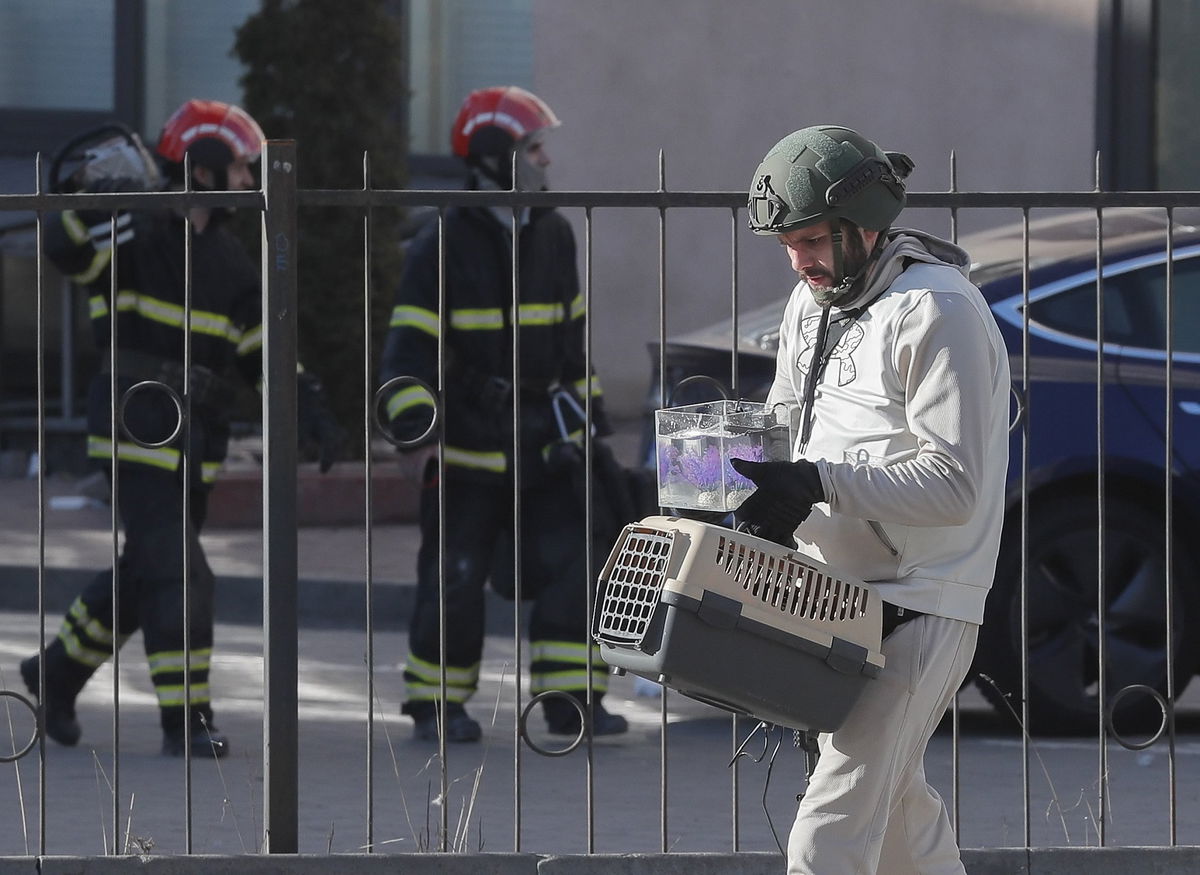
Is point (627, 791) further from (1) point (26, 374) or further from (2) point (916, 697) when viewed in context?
(1) point (26, 374)

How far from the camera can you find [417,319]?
21.8ft

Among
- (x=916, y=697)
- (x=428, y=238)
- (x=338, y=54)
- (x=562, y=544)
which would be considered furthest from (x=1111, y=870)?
(x=338, y=54)

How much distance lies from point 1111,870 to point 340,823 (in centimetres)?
195

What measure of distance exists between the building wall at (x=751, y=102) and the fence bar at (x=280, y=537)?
406 inches

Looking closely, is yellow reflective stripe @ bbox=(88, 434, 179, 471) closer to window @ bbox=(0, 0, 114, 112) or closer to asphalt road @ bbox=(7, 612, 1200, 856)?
asphalt road @ bbox=(7, 612, 1200, 856)

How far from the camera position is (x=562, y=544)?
683cm

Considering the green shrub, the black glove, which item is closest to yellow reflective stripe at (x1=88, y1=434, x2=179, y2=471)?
the black glove

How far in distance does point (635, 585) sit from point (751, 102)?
12086mm

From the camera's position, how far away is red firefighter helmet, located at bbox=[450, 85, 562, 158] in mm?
6879

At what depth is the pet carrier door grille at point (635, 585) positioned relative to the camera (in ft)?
11.2

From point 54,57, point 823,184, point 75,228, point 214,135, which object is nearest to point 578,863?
point 823,184

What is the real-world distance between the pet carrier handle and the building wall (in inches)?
325

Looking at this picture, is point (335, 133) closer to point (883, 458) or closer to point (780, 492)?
point (883, 458)

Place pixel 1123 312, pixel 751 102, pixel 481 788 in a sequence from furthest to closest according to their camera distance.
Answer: pixel 751 102 → pixel 1123 312 → pixel 481 788
